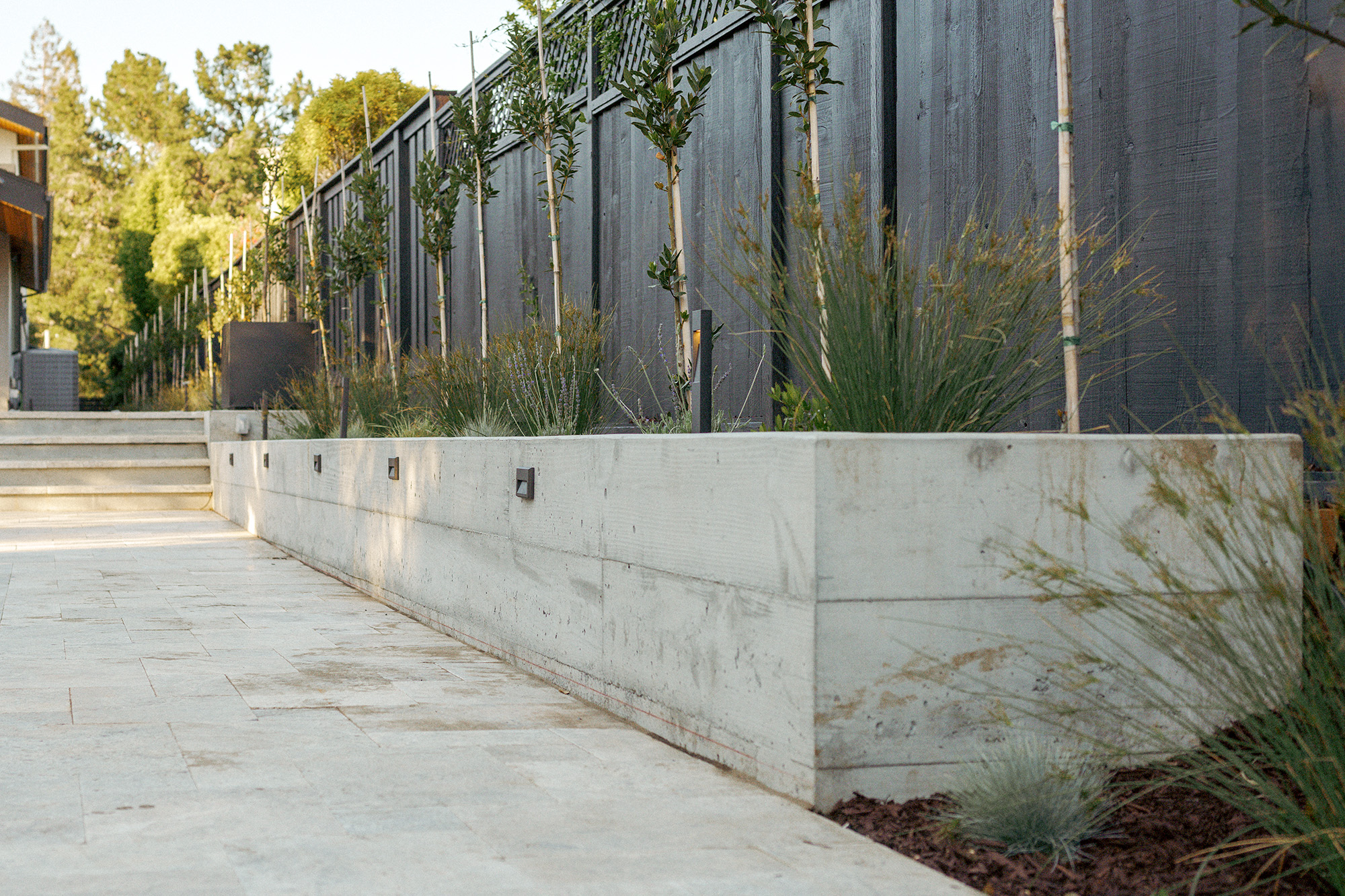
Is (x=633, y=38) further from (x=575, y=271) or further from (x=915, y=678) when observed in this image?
(x=915, y=678)

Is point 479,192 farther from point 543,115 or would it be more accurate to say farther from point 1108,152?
point 1108,152

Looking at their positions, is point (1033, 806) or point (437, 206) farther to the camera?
point (437, 206)

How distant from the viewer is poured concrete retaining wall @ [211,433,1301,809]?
2.52 m

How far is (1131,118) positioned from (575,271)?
14.6 feet

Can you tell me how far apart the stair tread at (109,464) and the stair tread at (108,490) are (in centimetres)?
21

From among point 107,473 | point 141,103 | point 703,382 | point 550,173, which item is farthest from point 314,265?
point 141,103

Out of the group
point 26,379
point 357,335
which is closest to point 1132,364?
point 357,335

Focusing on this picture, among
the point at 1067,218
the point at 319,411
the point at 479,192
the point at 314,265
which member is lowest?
the point at 319,411

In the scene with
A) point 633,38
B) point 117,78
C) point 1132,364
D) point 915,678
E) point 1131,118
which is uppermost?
point 117,78

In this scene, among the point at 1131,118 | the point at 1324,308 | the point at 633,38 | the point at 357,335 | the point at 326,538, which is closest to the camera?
the point at 1324,308

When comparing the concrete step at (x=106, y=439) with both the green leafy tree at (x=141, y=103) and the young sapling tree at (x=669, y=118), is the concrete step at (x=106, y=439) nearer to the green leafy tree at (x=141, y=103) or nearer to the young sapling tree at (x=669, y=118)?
the young sapling tree at (x=669, y=118)

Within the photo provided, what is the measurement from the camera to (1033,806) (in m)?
2.22

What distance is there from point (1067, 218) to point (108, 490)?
1103cm

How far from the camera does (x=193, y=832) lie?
2.30m
